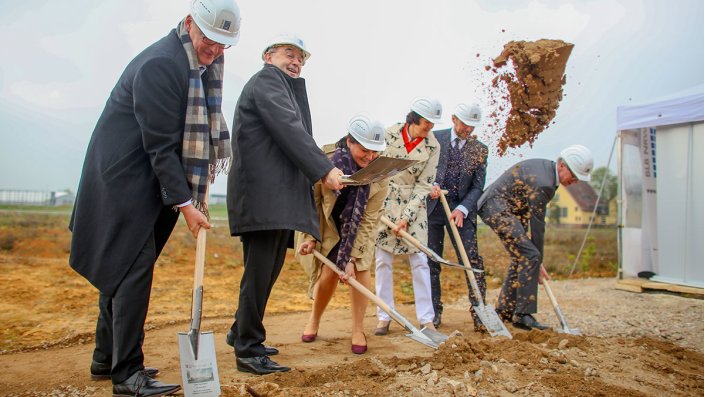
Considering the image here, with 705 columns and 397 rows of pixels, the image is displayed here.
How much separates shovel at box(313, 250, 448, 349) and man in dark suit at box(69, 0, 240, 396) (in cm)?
129

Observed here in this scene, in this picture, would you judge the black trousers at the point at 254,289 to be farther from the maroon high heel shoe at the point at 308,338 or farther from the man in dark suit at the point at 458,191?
the man in dark suit at the point at 458,191

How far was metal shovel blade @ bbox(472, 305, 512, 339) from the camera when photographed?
4.87m

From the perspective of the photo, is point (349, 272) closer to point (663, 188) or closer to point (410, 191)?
point (410, 191)

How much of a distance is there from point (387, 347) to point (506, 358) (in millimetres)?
1028

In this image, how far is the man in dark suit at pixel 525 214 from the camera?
567cm

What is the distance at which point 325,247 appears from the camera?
4324 millimetres

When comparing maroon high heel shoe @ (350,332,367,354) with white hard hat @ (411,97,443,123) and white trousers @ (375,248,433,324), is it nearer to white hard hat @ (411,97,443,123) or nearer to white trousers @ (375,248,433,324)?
white trousers @ (375,248,433,324)

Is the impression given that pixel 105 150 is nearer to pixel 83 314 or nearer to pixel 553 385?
pixel 553 385

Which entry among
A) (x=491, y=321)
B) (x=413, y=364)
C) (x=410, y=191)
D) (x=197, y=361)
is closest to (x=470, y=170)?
(x=410, y=191)

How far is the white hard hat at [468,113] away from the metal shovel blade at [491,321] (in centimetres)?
159

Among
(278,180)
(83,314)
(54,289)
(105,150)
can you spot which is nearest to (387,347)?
(278,180)

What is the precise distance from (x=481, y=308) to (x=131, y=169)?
313 centimetres

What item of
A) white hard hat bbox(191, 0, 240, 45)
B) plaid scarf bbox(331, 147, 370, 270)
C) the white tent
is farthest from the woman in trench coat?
the white tent

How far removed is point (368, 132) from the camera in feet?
13.1
